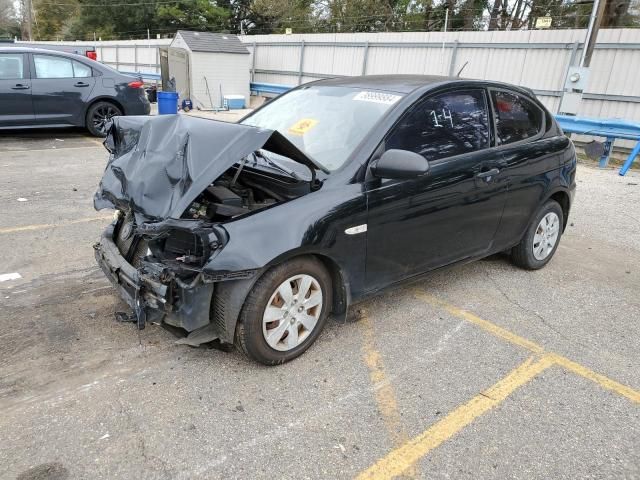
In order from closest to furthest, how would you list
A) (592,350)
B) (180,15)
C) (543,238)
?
(592,350) → (543,238) → (180,15)

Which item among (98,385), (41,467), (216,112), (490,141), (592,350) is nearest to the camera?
(41,467)

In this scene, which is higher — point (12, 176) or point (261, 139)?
point (261, 139)

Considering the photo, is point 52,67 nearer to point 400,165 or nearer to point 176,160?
point 176,160

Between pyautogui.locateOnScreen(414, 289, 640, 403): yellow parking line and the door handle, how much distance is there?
1.01 meters

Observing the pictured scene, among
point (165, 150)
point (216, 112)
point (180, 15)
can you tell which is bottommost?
point (216, 112)

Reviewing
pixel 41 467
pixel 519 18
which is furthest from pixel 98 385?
pixel 519 18

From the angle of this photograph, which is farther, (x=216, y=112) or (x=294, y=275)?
(x=216, y=112)

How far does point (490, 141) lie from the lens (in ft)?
13.0

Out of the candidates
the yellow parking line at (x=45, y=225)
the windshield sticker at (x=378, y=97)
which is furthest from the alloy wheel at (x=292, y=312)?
the yellow parking line at (x=45, y=225)

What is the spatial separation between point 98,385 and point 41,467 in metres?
0.60

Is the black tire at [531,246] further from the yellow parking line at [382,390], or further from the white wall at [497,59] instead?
the white wall at [497,59]

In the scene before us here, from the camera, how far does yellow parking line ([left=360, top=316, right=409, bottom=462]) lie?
2.63m

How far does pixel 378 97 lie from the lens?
3605mm

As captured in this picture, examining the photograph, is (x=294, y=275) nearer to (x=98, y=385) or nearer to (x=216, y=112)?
(x=98, y=385)
